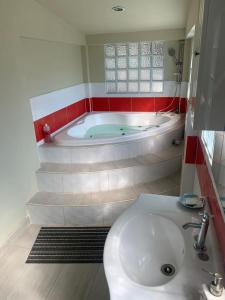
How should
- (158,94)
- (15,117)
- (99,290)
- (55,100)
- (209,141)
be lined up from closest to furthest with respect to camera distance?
(209,141) → (99,290) → (15,117) → (55,100) → (158,94)

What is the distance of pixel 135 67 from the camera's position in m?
3.96

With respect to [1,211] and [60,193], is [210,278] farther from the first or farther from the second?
[60,193]

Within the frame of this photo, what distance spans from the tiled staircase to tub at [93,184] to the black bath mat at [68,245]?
4.2 inches

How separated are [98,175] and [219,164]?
1.64m

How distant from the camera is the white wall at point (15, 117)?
2.08m

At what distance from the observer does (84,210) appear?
2.41 metres

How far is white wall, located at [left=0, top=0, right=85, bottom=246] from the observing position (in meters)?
2.08

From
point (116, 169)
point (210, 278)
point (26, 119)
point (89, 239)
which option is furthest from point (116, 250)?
point (26, 119)

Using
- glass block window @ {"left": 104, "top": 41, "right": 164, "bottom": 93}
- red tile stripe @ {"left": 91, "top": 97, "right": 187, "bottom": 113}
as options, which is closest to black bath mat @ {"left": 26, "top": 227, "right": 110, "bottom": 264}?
red tile stripe @ {"left": 91, "top": 97, "right": 187, "bottom": 113}

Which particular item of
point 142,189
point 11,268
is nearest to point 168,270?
point 11,268

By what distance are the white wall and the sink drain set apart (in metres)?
1.58

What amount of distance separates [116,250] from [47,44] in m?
2.70

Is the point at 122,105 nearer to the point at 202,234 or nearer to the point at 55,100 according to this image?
the point at 55,100

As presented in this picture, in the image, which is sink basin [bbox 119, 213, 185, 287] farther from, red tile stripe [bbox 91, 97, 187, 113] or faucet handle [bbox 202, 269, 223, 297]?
red tile stripe [bbox 91, 97, 187, 113]
